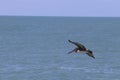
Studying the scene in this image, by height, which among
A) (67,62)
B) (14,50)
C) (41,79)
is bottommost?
(41,79)

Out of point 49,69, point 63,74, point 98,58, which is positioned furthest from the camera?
point 98,58

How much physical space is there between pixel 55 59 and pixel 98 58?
992cm

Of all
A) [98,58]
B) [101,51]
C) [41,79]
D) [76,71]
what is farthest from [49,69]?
[101,51]

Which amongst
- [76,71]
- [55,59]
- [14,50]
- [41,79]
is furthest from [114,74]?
[14,50]

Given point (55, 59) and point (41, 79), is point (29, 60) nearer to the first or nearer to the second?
point (55, 59)

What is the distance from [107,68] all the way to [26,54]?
3047cm

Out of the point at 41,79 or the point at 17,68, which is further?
the point at 17,68

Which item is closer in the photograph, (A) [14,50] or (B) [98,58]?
(B) [98,58]

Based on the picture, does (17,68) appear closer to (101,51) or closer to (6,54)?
(6,54)

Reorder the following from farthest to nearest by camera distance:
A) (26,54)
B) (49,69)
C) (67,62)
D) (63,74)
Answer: (26,54) < (67,62) < (49,69) < (63,74)

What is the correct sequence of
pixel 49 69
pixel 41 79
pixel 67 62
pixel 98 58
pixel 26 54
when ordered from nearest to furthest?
pixel 41 79 → pixel 49 69 → pixel 67 62 → pixel 98 58 → pixel 26 54

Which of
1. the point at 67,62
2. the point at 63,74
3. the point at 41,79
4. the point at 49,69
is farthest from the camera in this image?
the point at 67,62

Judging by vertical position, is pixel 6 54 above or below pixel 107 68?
above

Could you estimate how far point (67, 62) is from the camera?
102 m
